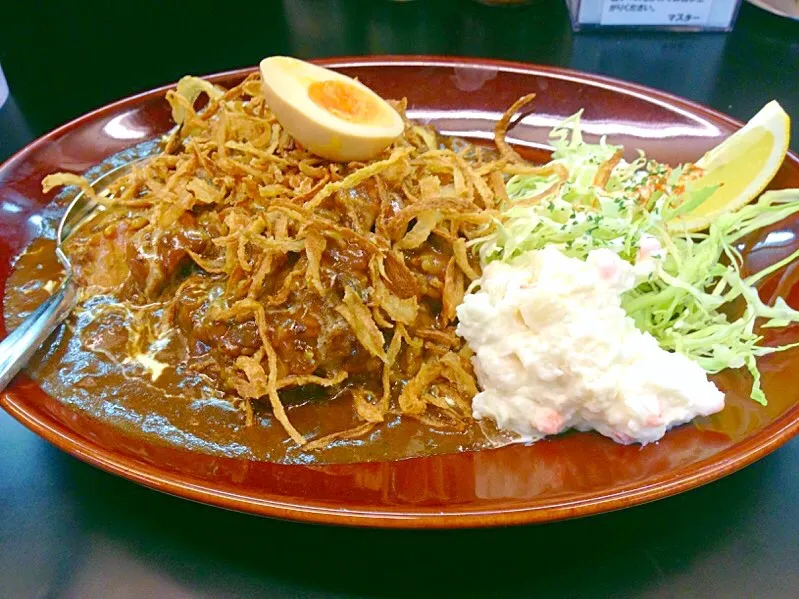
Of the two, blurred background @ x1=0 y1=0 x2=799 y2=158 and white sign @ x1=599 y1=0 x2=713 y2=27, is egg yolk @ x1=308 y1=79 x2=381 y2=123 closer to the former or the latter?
blurred background @ x1=0 y1=0 x2=799 y2=158

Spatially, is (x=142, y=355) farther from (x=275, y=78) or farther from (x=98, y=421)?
(x=275, y=78)

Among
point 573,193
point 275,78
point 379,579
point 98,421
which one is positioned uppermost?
point 275,78

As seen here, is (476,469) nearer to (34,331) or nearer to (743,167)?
(34,331)

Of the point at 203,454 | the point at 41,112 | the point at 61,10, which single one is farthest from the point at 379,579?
the point at 61,10

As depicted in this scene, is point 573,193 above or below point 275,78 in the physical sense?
below

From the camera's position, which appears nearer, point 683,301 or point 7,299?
point 683,301

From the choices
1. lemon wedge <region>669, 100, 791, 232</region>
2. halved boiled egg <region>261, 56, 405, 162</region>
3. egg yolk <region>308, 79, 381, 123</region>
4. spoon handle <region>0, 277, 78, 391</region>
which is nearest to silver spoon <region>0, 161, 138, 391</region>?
spoon handle <region>0, 277, 78, 391</region>

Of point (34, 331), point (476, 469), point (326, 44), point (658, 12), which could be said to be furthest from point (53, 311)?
point (658, 12)
